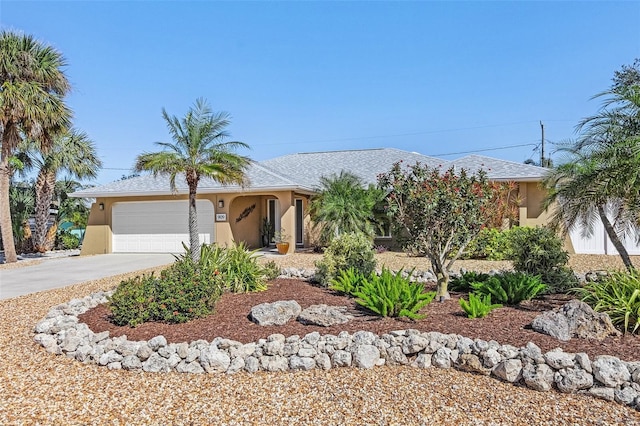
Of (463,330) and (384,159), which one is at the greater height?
(384,159)

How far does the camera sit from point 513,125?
35.2 meters

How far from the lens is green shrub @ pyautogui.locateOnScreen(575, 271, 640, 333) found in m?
4.96

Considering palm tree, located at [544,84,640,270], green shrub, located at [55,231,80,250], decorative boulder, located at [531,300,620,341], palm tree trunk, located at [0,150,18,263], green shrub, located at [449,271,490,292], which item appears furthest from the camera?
green shrub, located at [55,231,80,250]

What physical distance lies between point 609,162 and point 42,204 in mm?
22568

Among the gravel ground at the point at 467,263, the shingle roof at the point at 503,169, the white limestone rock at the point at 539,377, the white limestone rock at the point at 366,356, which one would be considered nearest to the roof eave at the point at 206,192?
the gravel ground at the point at 467,263

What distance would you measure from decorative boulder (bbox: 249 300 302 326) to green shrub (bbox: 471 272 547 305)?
127 inches

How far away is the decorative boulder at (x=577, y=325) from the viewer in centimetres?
465

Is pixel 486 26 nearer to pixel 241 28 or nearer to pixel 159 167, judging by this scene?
pixel 241 28

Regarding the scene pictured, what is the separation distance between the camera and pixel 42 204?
64.1ft

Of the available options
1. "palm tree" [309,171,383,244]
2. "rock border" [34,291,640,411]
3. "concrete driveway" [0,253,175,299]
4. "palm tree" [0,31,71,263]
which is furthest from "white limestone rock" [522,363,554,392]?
"palm tree" [0,31,71,263]

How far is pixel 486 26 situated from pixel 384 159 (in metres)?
9.00

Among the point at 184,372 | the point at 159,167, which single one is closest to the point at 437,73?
the point at 159,167

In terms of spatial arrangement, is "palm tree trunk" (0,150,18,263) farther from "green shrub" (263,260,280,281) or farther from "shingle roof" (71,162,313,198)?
"green shrub" (263,260,280,281)

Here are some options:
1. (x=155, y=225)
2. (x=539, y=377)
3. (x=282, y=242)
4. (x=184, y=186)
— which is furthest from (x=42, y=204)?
(x=539, y=377)
